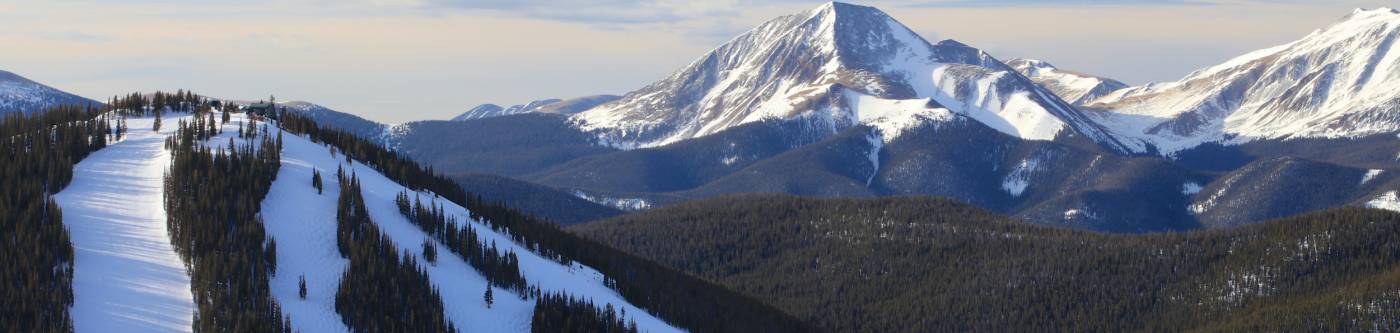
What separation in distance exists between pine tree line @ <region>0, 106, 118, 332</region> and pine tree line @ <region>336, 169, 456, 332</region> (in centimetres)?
2187

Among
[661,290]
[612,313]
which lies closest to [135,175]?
[612,313]

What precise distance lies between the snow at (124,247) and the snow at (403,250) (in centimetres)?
890

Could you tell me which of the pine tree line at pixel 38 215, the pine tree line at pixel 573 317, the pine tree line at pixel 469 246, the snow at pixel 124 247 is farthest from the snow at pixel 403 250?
the pine tree line at pixel 38 215

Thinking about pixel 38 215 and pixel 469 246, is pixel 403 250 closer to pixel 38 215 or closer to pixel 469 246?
pixel 469 246

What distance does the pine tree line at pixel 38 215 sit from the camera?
364 feet

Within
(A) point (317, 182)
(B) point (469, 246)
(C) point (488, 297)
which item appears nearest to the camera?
(C) point (488, 297)

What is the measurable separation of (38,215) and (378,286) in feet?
89.9

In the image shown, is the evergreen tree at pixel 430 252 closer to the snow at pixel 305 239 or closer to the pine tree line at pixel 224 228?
the snow at pixel 305 239

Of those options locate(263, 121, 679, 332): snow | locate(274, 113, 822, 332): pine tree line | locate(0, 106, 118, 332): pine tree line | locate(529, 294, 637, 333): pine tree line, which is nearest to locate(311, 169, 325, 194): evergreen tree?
locate(263, 121, 679, 332): snow

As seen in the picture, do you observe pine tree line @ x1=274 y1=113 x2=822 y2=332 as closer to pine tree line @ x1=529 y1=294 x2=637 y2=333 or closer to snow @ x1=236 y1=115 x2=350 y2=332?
snow @ x1=236 y1=115 x2=350 y2=332

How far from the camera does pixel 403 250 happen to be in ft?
479

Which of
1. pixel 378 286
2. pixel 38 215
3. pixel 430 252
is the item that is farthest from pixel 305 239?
pixel 38 215

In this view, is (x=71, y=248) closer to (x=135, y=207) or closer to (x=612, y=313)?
(x=135, y=207)

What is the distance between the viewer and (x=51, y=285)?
379ft
